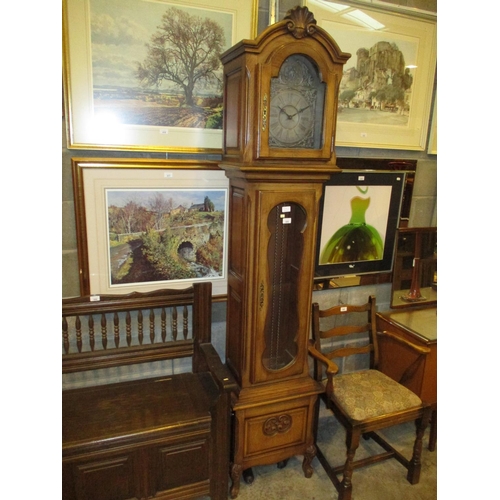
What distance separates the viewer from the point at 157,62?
179 centimetres

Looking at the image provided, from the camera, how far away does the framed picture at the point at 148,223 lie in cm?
185

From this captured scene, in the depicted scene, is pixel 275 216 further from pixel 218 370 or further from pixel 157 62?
pixel 157 62

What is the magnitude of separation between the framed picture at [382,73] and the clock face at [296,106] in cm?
54

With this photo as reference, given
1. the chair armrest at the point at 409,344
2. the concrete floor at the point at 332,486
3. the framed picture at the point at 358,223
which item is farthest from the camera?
the framed picture at the point at 358,223

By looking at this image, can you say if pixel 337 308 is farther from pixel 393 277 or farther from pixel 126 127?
pixel 126 127

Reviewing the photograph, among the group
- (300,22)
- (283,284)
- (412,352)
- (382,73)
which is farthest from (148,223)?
(412,352)

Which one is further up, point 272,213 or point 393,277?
point 272,213

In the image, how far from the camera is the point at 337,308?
233 centimetres

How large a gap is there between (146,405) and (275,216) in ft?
3.44

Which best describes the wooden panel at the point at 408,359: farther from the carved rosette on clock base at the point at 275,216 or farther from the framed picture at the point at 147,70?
the framed picture at the point at 147,70

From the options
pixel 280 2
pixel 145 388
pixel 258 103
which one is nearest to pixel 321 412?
pixel 145 388

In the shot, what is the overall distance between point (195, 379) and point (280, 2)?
190 centimetres

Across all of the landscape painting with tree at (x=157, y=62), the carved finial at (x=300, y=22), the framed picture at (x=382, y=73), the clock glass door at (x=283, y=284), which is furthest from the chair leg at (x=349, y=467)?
the carved finial at (x=300, y=22)

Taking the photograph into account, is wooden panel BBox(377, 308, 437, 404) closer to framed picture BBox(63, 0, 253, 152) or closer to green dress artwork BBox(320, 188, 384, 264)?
green dress artwork BBox(320, 188, 384, 264)
